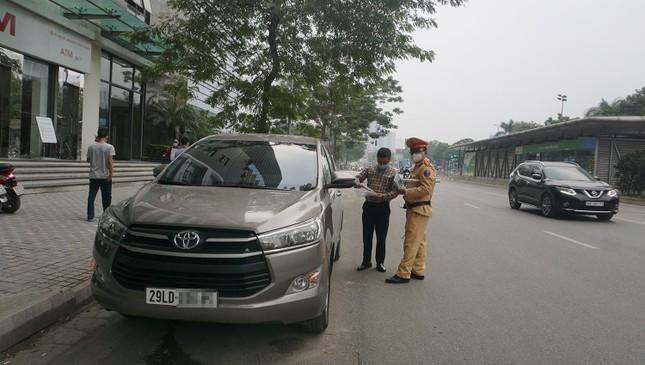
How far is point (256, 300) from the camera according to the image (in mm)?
3049

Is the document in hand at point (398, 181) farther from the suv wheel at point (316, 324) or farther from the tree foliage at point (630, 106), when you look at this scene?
the tree foliage at point (630, 106)

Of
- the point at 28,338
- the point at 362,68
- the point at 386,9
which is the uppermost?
the point at 386,9

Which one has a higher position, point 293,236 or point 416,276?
point 293,236

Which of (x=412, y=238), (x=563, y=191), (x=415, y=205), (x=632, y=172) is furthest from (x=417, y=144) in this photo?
(x=632, y=172)

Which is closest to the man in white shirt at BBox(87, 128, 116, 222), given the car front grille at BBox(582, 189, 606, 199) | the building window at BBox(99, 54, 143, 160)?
the building window at BBox(99, 54, 143, 160)

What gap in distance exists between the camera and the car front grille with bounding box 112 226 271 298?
3.00 m

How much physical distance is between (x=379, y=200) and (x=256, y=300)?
2.94m

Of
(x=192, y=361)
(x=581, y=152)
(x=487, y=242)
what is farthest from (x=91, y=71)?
(x=581, y=152)

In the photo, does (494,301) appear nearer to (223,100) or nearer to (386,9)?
(386,9)

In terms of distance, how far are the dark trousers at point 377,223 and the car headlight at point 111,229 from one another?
328cm

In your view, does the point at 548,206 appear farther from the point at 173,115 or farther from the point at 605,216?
the point at 173,115

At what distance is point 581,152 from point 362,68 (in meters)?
26.9

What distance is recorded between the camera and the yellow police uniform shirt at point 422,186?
17.5ft

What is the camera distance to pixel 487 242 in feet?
27.8
